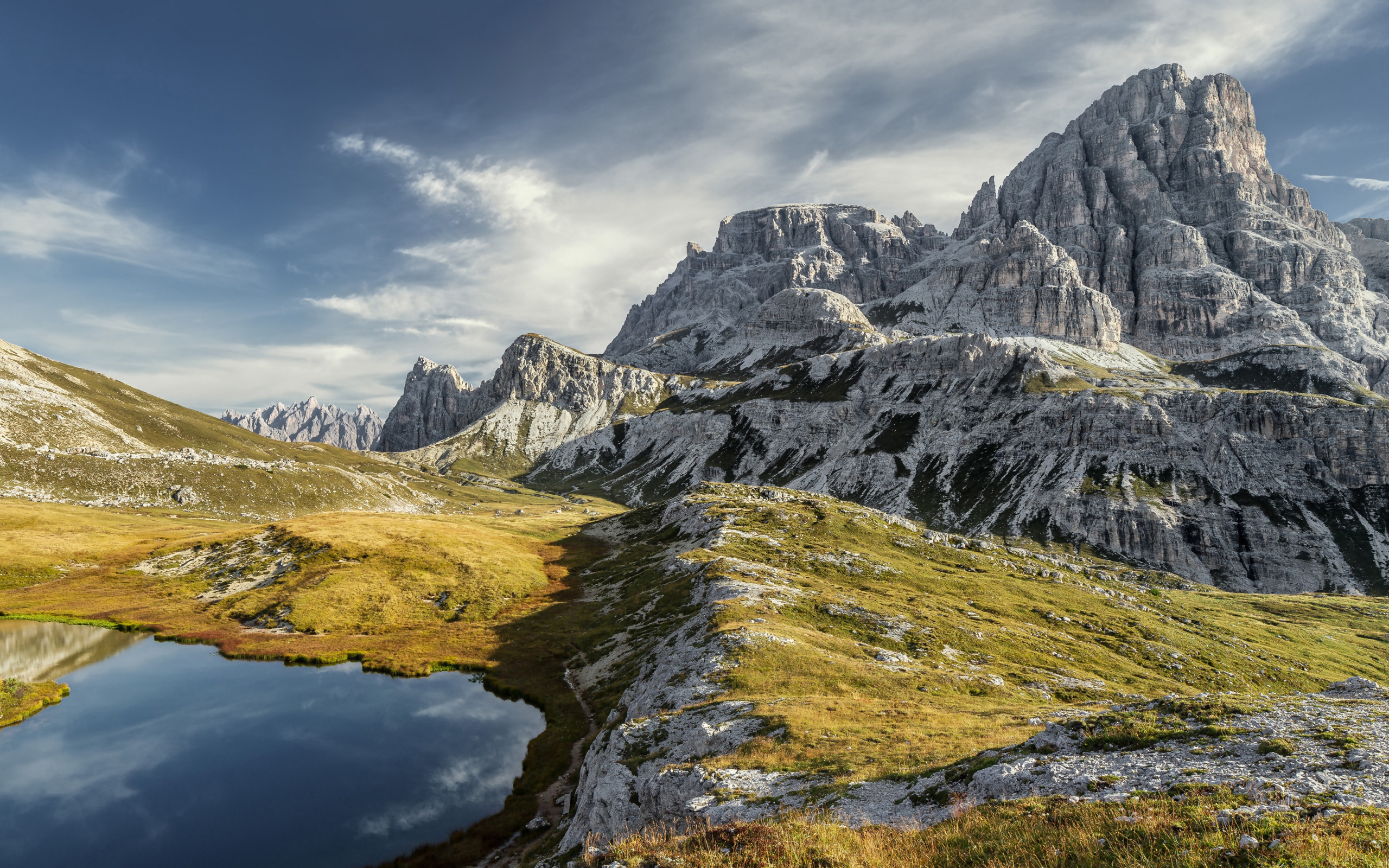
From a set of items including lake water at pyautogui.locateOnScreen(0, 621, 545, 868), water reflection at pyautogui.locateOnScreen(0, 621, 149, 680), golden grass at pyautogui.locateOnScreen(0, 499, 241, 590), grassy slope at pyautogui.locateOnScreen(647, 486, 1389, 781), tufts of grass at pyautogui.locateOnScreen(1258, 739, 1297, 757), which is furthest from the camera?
golden grass at pyautogui.locateOnScreen(0, 499, 241, 590)

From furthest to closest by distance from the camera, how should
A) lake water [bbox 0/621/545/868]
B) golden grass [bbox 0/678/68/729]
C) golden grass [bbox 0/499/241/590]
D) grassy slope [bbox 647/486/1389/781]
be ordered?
golden grass [bbox 0/499/241/590]
golden grass [bbox 0/678/68/729]
lake water [bbox 0/621/545/868]
grassy slope [bbox 647/486/1389/781]

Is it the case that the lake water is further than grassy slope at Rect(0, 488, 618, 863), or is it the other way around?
grassy slope at Rect(0, 488, 618, 863)

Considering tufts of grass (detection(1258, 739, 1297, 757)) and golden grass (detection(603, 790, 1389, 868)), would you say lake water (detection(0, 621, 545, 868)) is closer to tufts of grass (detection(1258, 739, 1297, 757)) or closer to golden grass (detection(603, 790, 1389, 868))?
golden grass (detection(603, 790, 1389, 868))

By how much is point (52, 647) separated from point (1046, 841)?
380 ft

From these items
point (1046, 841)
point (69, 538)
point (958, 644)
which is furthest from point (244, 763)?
point (69, 538)

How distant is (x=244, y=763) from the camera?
5081 centimetres

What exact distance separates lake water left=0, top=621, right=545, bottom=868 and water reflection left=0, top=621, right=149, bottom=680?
0.42 m

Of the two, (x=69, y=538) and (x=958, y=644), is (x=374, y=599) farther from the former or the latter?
(x=69, y=538)

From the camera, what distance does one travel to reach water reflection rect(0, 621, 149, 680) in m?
70.2

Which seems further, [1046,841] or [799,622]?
[799,622]

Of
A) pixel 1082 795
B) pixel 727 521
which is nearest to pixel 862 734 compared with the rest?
pixel 1082 795

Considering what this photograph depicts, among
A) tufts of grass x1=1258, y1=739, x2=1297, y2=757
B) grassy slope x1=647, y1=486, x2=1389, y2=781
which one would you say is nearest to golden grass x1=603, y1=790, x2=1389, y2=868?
tufts of grass x1=1258, y1=739, x2=1297, y2=757

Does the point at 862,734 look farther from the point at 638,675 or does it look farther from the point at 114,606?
the point at 114,606

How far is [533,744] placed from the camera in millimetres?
53875
